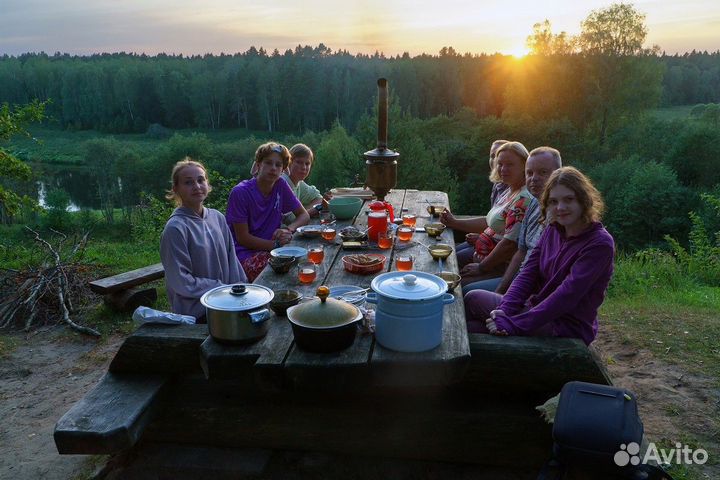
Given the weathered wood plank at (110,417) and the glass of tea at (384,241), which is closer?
the weathered wood plank at (110,417)

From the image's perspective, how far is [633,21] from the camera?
24.7 m

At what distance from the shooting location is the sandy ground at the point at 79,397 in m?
2.91

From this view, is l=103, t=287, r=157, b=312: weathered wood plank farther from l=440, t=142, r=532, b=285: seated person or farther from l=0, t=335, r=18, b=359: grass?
l=440, t=142, r=532, b=285: seated person

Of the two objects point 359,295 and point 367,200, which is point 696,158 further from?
point 359,295

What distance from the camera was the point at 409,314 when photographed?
207 cm

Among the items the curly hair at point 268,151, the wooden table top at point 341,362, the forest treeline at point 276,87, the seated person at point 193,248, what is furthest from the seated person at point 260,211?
the forest treeline at point 276,87

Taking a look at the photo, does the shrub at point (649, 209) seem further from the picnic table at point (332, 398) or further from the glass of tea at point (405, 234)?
the picnic table at point (332, 398)

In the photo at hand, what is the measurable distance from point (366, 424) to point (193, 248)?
1.42m

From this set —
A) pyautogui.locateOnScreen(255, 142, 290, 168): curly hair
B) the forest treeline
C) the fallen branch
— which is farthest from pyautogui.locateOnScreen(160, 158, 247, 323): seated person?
the forest treeline

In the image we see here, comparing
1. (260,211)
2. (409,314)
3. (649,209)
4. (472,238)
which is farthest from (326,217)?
(649,209)

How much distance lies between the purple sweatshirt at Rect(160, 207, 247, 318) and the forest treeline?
34859 mm

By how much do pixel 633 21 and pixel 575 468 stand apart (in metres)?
27.9

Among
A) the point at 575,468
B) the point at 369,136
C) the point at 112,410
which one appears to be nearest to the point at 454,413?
the point at 575,468

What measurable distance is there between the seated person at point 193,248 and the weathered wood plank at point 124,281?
1.76 meters
